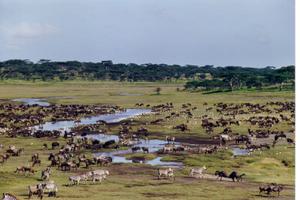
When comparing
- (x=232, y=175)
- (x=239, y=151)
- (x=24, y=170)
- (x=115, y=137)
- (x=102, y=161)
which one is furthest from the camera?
(x=115, y=137)

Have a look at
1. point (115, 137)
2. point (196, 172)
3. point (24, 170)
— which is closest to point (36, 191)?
point (24, 170)

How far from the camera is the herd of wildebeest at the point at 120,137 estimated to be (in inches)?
949

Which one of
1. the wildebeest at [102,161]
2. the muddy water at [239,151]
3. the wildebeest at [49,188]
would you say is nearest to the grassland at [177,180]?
the wildebeest at [49,188]

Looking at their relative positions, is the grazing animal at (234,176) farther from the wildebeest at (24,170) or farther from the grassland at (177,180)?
the wildebeest at (24,170)

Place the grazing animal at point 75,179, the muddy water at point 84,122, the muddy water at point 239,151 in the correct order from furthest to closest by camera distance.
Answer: the muddy water at point 84,122, the muddy water at point 239,151, the grazing animal at point 75,179

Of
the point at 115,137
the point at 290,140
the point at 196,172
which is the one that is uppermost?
the point at 290,140

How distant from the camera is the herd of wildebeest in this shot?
2409 centimetres

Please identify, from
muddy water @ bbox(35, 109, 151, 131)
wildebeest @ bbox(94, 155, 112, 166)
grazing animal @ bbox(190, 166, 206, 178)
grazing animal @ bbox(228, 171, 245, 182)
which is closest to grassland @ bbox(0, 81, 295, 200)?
grazing animal @ bbox(228, 171, 245, 182)

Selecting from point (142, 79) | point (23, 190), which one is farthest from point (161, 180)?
point (142, 79)

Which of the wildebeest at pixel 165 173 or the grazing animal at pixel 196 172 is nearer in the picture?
the wildebeest at pixel 165 173

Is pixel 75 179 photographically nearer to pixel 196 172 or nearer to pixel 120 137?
pixel 196 172

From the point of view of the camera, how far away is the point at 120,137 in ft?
132

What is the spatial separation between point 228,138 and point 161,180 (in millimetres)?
16182

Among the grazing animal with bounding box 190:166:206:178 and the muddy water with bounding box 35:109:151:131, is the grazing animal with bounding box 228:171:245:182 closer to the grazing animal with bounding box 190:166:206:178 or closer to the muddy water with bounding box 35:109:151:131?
the grazing animal with bounding box 190:166:206:178
